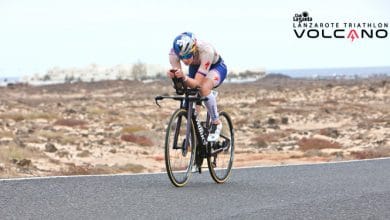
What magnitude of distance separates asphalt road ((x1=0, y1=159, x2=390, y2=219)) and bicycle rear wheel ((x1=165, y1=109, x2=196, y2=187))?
0.18 meters

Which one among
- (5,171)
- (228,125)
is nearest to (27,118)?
(5,171)

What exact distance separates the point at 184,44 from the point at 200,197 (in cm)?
179

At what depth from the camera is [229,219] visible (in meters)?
7.64

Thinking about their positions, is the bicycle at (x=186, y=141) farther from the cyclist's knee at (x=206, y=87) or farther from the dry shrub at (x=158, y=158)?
the dry shrub at (x=158, y=158)

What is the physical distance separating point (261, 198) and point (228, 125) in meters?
2.07

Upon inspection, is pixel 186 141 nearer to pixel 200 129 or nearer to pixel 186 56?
pixel 200 129

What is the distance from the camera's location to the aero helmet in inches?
371

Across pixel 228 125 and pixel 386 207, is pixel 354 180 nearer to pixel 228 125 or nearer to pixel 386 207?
pixel 228 125

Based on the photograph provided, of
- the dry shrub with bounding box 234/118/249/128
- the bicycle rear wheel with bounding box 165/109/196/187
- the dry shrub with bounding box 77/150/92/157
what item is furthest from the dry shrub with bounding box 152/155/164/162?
the dry shrub with bounding box 234/118/249/128

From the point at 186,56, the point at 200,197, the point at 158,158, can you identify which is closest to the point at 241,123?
the point at 158,158

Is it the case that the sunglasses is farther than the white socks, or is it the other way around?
the white socks

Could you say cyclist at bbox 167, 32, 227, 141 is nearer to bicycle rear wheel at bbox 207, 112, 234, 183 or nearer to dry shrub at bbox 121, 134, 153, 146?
bicycle rear wheel at bbox 207, 112, 234, 183

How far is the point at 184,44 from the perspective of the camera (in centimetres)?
943

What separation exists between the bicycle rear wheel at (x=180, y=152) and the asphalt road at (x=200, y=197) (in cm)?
18
